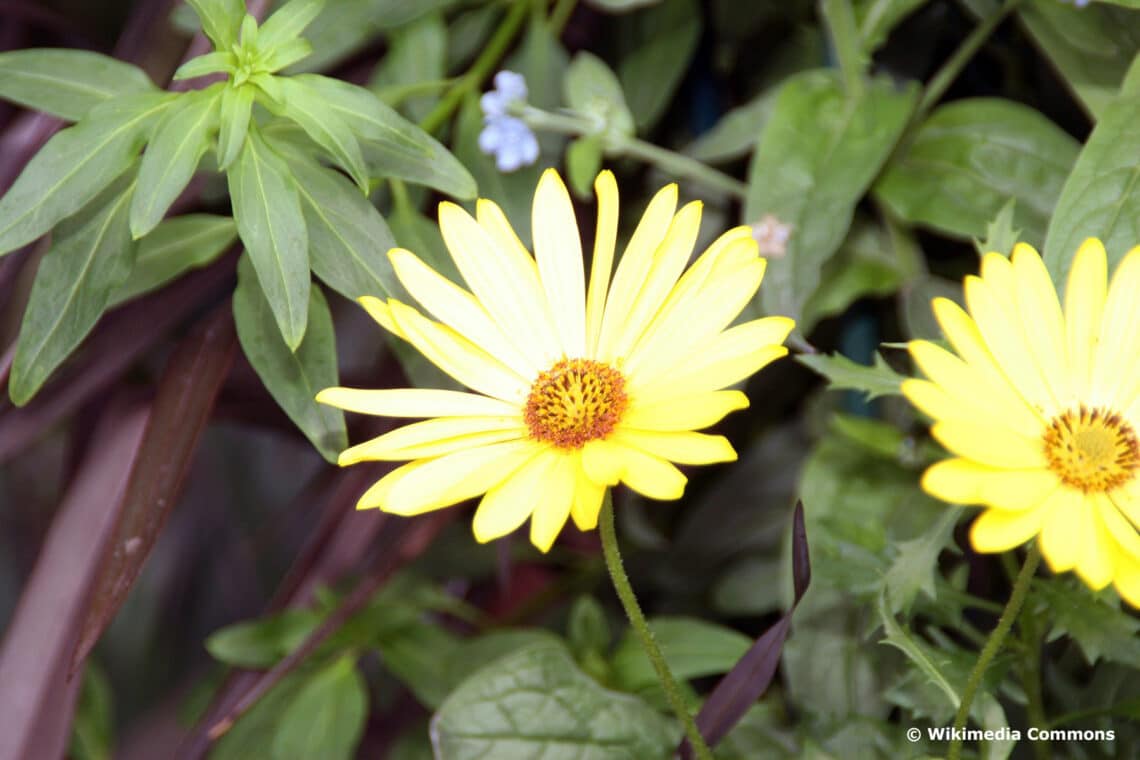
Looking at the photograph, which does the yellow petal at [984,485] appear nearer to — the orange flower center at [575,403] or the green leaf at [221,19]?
the orange flower center at [575,403]

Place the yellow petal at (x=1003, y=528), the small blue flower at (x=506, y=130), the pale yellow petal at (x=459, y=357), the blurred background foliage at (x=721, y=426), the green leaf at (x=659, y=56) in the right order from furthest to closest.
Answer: the green leaf at (x=659, y=56)
the small blue flower at (x=506, y=130)
the blurred background foliage at (x=721, y=426)
the pale yellow petal at (x=459, y=357)
the yellow petal at (x=1003, y=528)

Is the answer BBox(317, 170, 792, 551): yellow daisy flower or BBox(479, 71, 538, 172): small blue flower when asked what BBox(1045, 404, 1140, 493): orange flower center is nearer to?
BBox(317, 170, 792, 551): yellow daisy flower

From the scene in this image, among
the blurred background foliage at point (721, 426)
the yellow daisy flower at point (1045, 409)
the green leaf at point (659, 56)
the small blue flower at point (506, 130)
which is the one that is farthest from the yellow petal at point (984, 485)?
the green leaf at point (659, 56)

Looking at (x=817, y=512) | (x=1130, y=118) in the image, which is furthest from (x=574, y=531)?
(x=1130, y=118)

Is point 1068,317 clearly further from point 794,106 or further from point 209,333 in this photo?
point 209,333

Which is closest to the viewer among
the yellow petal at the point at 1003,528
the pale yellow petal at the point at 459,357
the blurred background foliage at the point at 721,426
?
the yellow petal at the point at 1003,528

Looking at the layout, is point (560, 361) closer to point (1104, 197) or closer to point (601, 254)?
point (601, 254)
